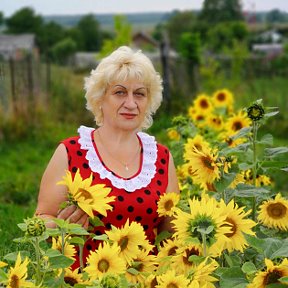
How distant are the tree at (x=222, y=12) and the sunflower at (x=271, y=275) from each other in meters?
33.9

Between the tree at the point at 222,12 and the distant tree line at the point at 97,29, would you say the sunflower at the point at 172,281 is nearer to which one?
the tree at the point at 222,12

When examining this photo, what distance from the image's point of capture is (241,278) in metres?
2.27

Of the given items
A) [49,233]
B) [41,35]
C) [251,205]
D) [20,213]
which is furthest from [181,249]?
[41,35]

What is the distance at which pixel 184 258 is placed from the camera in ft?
7.87

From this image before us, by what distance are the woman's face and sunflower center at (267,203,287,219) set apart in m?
0.81

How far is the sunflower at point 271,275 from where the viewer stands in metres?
2.12

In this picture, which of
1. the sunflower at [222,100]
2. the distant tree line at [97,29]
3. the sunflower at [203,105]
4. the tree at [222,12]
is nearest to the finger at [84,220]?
the sunflower at [203,105]

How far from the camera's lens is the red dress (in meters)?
3.35

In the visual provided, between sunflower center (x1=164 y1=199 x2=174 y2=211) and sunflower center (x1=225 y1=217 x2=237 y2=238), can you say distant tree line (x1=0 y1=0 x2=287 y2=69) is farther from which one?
sunflower center (x1=225 y1=217 x2=237 y2=238)

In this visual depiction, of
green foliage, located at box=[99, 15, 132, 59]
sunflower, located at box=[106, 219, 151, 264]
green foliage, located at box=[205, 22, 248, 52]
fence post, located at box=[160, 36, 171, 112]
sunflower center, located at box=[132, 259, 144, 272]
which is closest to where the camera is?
sunflower, located at box=[106, 219, 151, 264]

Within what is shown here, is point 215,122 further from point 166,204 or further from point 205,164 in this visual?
point 205,164

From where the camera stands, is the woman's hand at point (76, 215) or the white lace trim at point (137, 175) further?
the white lace trim at point (137, 175)

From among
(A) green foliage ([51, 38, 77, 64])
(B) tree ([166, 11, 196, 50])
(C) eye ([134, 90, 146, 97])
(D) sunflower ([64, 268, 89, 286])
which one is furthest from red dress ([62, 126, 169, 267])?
(B) tree ([166, 11, 196, 50])

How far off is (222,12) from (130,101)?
4267 cm
